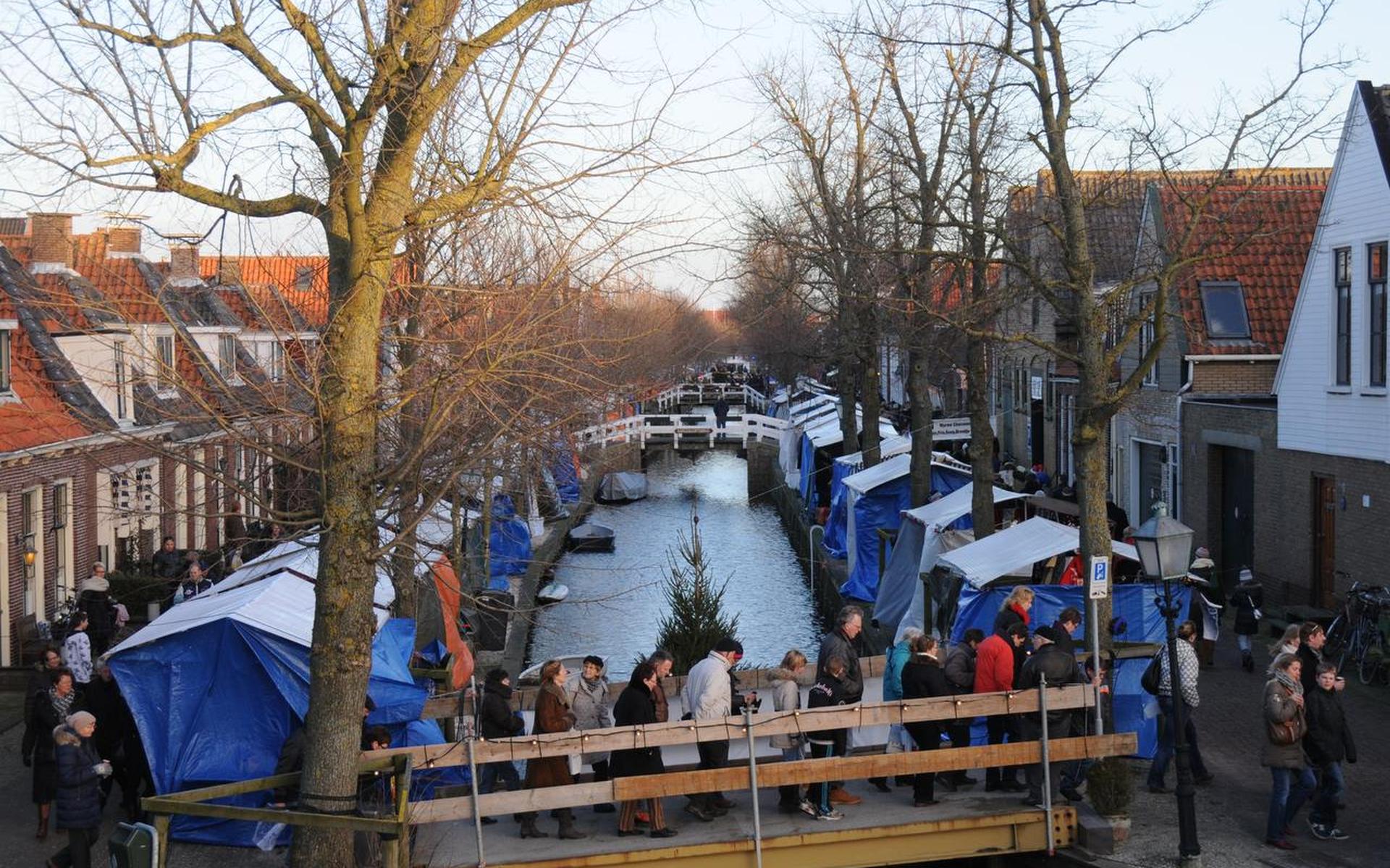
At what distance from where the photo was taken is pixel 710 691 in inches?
452

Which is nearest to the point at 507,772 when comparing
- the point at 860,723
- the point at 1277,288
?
the point at 860,723

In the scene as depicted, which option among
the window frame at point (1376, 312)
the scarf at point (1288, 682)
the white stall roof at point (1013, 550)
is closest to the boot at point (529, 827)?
the scarf at point (1288, 682)

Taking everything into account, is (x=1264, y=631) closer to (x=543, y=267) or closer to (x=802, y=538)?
(x=543, y=267)

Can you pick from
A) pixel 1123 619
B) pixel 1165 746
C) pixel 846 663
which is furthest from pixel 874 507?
pixel 846 663

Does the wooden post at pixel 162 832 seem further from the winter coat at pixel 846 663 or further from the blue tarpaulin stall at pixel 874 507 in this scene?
the blue tarpaulin stall at pixel 874 507

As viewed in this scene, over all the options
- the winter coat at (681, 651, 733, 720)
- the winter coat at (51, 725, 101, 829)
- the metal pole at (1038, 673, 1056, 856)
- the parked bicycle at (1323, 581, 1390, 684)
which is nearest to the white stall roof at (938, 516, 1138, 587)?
the parked bicycle at (1323, 581, 1390, 684)

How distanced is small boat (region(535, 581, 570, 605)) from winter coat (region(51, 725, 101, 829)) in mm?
16628

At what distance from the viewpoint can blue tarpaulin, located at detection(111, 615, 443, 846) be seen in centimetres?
1227

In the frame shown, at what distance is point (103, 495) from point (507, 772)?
14.8 metres

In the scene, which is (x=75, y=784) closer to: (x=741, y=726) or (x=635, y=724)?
(x=635, y=724)

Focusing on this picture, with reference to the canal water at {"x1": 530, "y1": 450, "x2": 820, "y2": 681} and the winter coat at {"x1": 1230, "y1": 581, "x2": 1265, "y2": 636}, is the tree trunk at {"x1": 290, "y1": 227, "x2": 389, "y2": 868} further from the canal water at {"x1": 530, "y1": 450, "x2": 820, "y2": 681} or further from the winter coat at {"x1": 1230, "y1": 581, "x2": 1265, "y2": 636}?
the winter coat at {"x1": 1230, "y1": 581, "x2": 1265, "y2": 636}

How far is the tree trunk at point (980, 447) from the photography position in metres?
20.5

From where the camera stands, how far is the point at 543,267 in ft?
40.9

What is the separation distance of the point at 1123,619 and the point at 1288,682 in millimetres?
4094
